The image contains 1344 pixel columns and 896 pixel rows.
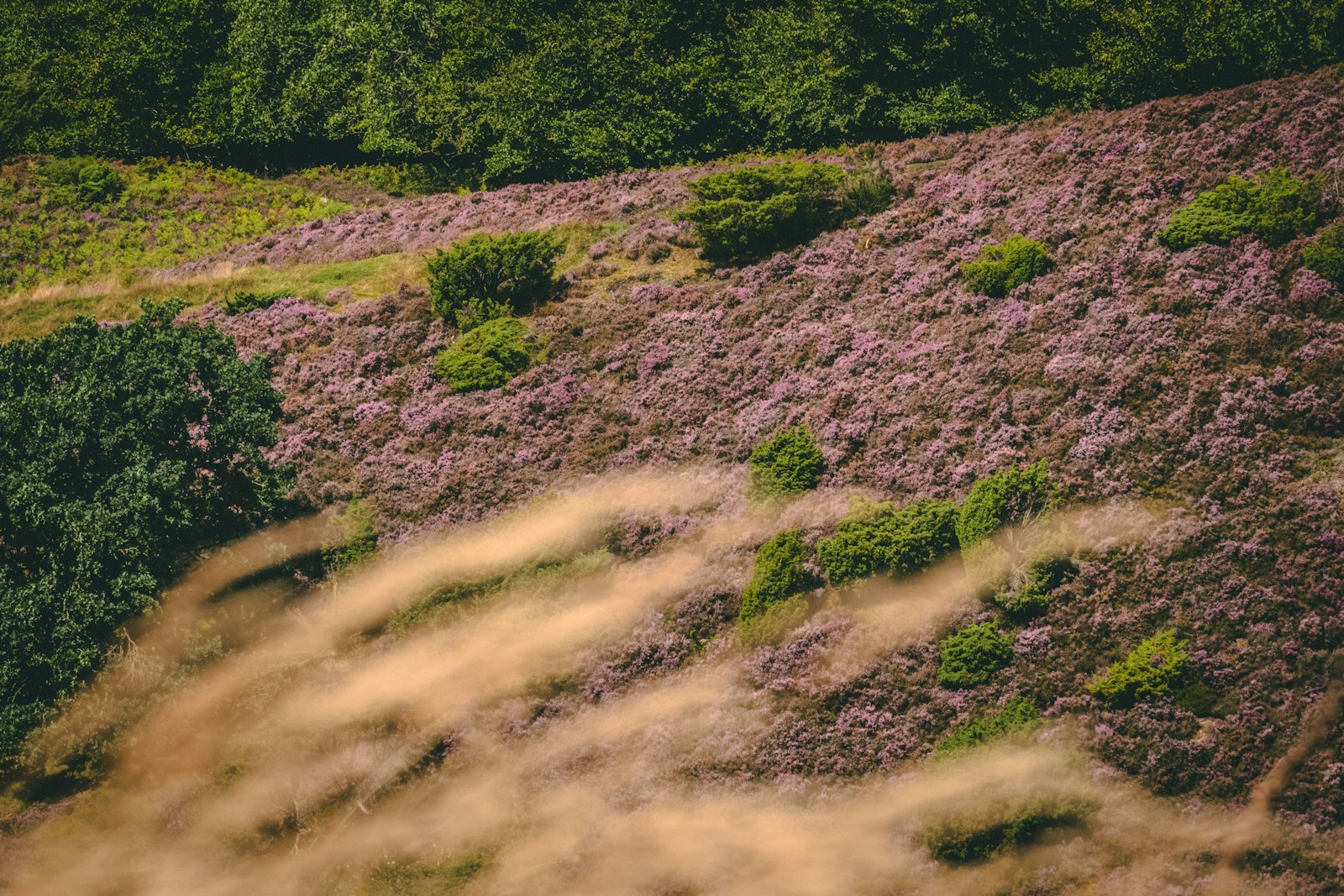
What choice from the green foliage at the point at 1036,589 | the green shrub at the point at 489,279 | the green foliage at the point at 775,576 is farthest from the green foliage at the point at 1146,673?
the green shrub at the point at 489,279

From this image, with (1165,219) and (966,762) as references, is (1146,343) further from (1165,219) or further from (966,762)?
(966,762)

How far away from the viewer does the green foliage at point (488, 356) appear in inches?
1018

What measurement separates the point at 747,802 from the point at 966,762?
3492mm

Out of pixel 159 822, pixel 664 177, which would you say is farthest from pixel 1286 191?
pixel 159 822

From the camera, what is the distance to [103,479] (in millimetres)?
19312

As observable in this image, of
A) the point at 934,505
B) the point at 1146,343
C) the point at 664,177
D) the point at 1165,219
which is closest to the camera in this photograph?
the point at 934,505

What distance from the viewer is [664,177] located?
113 ft

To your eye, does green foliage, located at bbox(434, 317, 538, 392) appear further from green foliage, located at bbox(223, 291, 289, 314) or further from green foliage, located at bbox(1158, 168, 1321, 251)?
green foliage, located at bbox(1158, 168, 1321, 251)

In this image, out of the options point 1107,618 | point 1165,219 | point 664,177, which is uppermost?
point 664,177

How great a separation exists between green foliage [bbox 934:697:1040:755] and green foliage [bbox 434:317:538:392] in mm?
14066

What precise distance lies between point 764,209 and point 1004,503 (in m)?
11.7

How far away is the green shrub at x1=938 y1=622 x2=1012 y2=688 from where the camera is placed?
16984 mm

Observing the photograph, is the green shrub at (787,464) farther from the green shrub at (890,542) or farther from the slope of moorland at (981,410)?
the green shrub at (890,542)

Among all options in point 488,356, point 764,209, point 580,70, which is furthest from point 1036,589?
point 580,70
